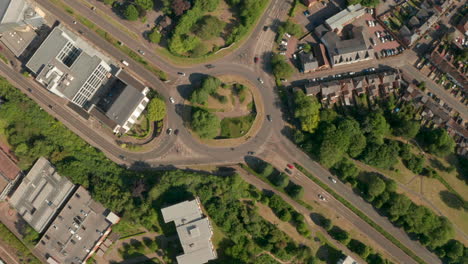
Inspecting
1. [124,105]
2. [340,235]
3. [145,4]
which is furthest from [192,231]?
[145,4]

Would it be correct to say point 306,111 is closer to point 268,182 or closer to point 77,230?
point 268,182

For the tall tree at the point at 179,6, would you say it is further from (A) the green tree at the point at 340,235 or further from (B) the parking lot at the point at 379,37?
(A) the green tree at the point at 340,235

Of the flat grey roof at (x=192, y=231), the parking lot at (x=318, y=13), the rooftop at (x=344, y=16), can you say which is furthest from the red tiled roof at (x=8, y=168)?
the rooftop at (x=344, y=16)

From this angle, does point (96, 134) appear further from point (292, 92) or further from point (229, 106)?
point (292, 92)

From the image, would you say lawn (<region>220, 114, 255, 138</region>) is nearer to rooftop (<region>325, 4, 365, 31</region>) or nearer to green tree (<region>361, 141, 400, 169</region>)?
green tree (<region>361, 141, 400, 169</region>)

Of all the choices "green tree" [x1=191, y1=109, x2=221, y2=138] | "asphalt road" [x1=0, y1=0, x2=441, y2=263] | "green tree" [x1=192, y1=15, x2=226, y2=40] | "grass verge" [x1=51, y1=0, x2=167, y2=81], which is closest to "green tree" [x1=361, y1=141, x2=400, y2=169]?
"asphalt road" [x1=0, y1=0, x2=441, y2=263]

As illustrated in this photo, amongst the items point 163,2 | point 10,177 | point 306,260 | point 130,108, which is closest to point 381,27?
point 163,2
